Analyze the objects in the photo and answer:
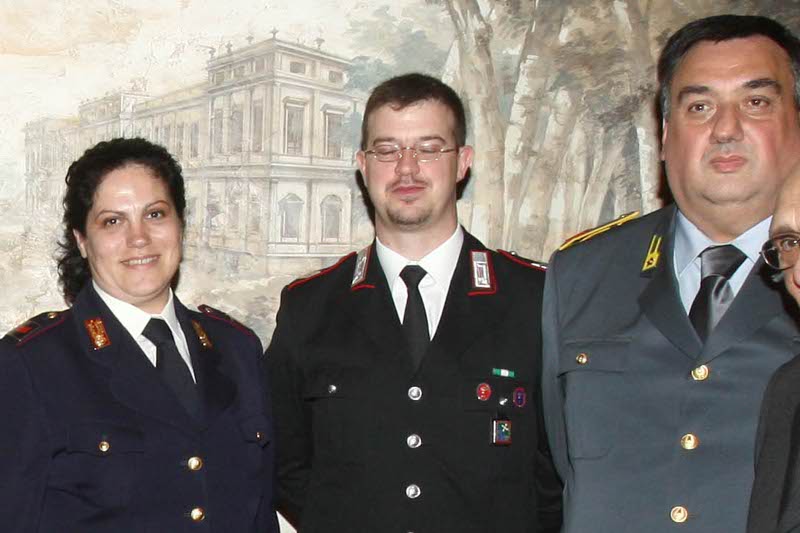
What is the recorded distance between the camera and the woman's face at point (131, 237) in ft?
7.72

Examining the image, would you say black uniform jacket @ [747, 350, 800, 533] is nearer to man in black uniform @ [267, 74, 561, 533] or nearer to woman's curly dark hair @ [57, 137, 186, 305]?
man in black uniform @ [267, 74, 561, 533]

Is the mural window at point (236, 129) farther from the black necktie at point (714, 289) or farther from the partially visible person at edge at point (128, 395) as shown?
the black necktie at point (714, 289)

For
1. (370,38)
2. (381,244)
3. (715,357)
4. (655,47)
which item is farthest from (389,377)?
(655,47)

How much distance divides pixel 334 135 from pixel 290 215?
328 mm

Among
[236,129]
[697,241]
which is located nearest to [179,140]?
[236,129]

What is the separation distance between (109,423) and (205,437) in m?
0.25

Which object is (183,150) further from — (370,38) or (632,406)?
(632,406)

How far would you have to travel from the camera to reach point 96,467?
217 centimetres

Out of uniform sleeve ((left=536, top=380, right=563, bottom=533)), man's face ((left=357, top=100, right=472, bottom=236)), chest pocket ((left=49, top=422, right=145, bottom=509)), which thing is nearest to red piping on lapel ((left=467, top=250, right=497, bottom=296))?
→ man's face ((left=357, top=100, right=472, bottom=236))

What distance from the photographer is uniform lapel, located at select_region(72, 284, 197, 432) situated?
226 centimetres

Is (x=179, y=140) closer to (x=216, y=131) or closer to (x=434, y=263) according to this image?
(x=216, y=131)

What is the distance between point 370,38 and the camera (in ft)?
10.5

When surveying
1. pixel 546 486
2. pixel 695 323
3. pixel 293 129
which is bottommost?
pixel 546 486

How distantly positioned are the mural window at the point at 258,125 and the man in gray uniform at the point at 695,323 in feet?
4.39
